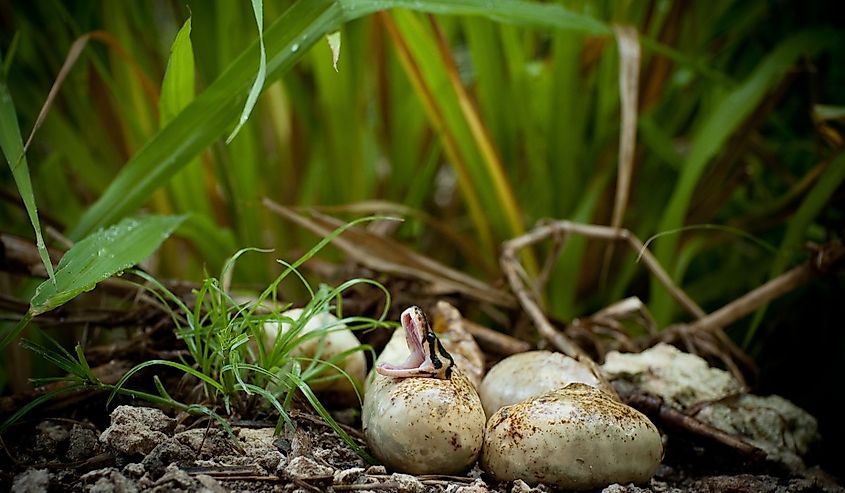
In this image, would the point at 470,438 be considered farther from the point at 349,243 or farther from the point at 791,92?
the point at 791,92

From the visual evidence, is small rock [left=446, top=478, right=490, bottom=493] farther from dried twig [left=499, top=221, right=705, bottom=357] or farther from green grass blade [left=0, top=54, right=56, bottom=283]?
green grass blade [left=0, top=54, right=56, bottom=283]

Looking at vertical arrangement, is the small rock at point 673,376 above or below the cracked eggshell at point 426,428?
below

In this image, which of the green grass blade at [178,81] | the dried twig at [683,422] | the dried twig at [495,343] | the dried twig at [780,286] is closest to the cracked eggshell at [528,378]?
the dried twig at [683,422]

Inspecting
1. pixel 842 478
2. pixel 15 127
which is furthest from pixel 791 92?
pixel 15 127

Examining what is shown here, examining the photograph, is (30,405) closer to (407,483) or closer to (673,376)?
(407,483)

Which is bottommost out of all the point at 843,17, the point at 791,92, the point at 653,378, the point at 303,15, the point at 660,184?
the point at 653,378

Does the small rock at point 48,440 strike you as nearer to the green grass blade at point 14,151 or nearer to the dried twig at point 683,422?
the green grass blade at point 14,151

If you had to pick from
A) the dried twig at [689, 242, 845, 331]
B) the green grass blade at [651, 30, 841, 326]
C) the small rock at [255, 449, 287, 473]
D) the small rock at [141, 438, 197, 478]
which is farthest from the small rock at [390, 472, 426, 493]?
the green grass blade at [651, 30, 841, 326]
